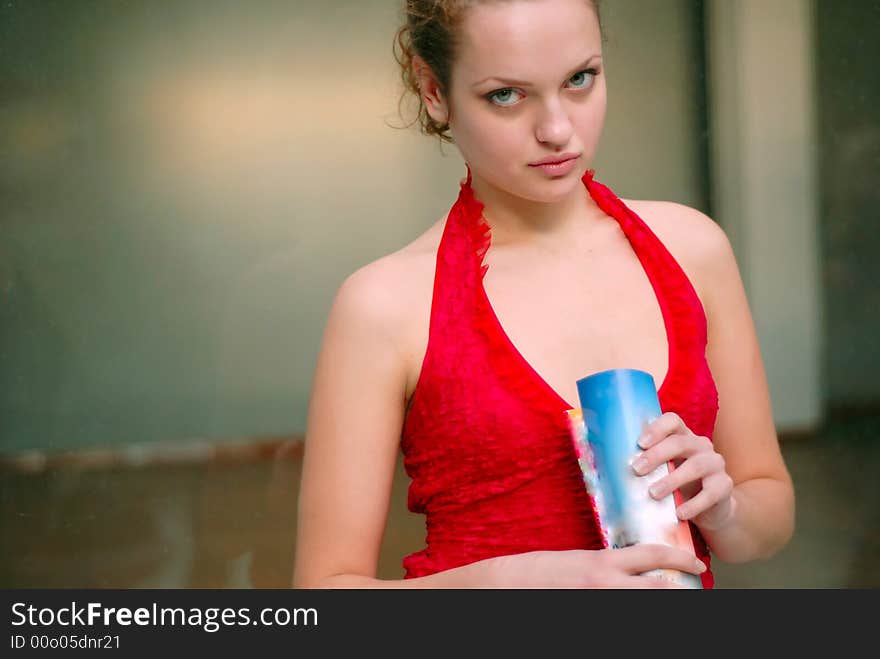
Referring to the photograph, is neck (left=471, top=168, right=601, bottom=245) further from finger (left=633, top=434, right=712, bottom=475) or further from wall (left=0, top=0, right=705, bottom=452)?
wall (left=0, top=0, right=705, bottom=452)

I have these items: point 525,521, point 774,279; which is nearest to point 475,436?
point 525,521

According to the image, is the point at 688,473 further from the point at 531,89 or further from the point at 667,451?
the point at 531,89

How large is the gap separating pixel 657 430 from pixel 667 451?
0.02m

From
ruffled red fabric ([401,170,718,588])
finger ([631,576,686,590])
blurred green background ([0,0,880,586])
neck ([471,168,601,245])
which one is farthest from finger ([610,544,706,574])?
blurred green background ([0,0,880,586])

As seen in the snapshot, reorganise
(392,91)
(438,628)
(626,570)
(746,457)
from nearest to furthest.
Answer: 1. (626,570)
2. (438,628)
3. (746,457)
4. (392,91)

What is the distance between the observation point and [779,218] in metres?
1.51

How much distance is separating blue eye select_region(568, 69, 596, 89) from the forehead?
0.02 meters

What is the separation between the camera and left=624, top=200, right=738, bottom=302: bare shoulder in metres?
1.05

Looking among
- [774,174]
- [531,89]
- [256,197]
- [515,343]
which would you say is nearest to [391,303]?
[515,343]

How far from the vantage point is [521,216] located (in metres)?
1.05

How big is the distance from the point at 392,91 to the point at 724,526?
762 mm

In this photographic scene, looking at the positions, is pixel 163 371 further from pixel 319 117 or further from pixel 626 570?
pixel 626 570

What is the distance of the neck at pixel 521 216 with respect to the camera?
3.44 ft

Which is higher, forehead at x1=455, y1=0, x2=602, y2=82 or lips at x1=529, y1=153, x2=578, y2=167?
forehead at x1=455, y1=0, x2=602, y2=82
